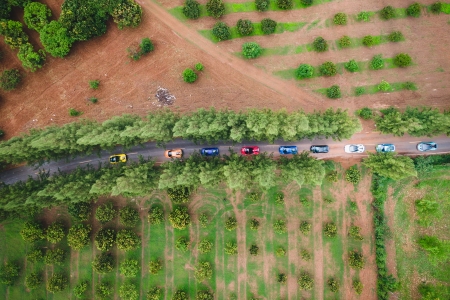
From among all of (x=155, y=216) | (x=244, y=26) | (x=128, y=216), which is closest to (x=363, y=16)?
(x=244, y=26)

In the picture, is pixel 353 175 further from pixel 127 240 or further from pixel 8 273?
pixel 8 273

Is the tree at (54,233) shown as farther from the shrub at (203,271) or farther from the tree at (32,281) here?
the shrub at (203,271)

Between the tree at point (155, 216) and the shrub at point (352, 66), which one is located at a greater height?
the shrub at point (352, 66)

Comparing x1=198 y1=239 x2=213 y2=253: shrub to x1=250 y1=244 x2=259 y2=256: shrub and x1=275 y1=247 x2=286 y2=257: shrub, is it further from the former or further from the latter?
x1=275 y1=247 x2=286 y2=257: shrub

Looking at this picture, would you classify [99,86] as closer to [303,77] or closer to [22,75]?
[22,75]

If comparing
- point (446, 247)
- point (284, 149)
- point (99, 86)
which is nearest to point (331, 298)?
point (446, 247)

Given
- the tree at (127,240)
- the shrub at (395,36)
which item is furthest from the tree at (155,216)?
the shrub at (395,36)
